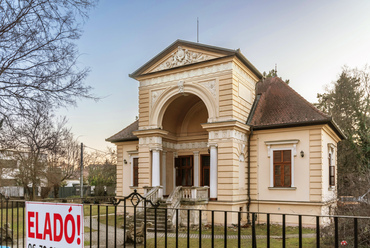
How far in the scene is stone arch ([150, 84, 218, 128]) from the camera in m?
18.0

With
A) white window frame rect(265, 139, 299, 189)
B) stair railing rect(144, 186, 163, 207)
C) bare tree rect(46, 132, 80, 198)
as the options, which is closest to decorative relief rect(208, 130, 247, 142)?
white window frame rect(265, 139, 299, 189)

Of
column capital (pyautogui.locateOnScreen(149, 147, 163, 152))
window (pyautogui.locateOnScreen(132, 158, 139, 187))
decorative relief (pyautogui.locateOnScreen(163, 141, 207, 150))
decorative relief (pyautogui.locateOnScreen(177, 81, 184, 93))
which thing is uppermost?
decorative relief (pyautogui.locateOnScreen(177, 81, 184, 93))

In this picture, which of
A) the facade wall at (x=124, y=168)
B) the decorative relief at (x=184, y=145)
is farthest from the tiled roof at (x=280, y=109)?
the facade wall at (x=124, y=168)

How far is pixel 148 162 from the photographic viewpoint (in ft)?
64.7

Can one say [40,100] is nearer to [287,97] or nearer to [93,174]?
[287,97]

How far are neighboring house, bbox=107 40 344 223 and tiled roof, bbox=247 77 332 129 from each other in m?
0.05

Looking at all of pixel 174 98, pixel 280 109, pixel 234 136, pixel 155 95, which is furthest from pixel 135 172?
pixel 280 109

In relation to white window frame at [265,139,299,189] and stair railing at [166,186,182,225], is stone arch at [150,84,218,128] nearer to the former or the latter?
white window frame at [265,139,299,189]

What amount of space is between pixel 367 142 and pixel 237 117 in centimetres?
1585

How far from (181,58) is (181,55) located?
0.19 m

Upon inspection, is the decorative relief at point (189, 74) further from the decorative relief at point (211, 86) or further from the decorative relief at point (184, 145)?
the decorative relief at point (184, 145)

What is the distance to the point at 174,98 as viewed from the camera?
19.6 m

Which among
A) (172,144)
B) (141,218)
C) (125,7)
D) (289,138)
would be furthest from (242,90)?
(125,7)

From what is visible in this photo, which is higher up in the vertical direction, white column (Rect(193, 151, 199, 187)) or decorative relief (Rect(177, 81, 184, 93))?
decorative relief (Rect(177, 81, 184, 93))
